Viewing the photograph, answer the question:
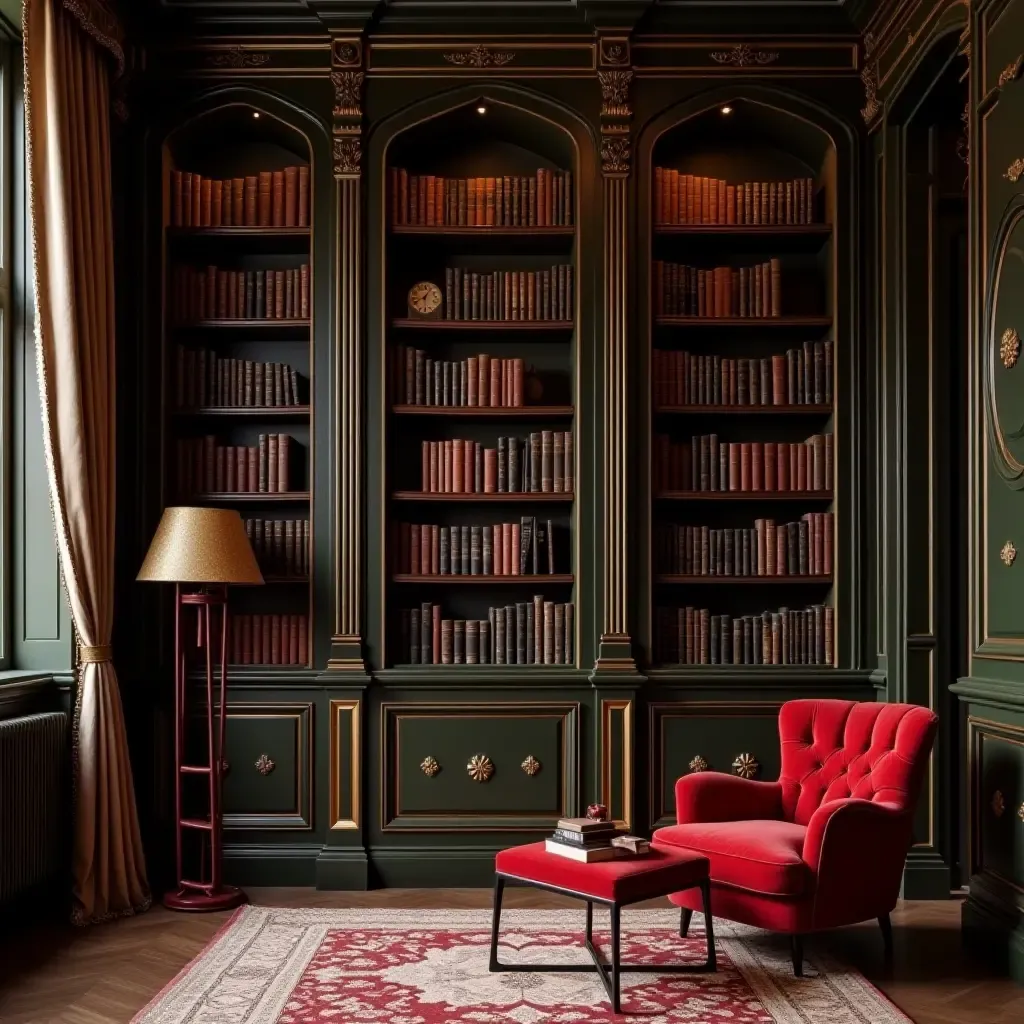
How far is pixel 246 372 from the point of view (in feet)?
18.2

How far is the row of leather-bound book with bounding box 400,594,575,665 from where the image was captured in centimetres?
551

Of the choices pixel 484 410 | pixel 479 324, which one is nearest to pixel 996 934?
pixel 484 410

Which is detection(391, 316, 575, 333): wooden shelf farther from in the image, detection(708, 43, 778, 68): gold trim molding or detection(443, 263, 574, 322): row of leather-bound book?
detection(708, 43, 778, 68): gold trim molding

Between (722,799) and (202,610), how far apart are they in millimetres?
2222

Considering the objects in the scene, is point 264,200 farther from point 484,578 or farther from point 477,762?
point 477,762

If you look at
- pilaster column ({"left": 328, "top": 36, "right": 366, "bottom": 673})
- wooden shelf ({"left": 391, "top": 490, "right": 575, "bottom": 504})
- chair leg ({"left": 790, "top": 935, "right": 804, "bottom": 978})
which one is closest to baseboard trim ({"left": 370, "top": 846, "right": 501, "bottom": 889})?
pilaster column ({"left": 328, "top": 36, "right": 366, "bottom": 673})

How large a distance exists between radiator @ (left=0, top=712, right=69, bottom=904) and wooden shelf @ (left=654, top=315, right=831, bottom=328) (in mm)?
3048

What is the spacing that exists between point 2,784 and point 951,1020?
317 cm

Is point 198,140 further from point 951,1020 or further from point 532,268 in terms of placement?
point 951,1020

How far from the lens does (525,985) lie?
3920 millimetres

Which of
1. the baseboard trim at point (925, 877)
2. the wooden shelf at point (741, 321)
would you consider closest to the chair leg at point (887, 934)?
the baseboard trim at point (925, 877)

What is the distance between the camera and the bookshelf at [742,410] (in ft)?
18.1

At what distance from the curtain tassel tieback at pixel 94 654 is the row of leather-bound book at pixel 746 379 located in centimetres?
257

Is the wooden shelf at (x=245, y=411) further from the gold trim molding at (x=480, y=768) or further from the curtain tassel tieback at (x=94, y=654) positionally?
the gold trim molding at (x=480, y=768)
